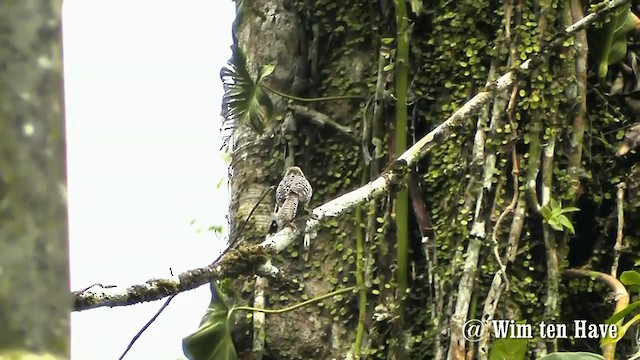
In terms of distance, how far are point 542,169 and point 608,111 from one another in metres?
0.44

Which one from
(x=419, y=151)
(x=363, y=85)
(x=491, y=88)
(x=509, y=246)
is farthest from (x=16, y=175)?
(x=363, y=85)

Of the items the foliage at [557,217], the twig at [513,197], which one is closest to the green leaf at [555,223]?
the foliage at [557,217]

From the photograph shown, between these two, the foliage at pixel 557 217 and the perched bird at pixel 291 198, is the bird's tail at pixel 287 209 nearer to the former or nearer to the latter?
the perched bird at pixel 291 198

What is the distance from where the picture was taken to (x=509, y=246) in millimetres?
2961

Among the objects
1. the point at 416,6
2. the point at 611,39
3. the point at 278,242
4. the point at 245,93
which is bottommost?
the point at 278,242

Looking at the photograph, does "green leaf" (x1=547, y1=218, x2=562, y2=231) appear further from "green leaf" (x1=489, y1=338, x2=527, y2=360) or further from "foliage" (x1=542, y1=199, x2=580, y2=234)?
"green leaf" (x1=489, y1=338, x2=527, y2=360)

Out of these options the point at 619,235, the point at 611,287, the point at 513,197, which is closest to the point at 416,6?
the point at 513,197

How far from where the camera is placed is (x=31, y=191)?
53 cm

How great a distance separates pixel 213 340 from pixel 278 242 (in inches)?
37.6

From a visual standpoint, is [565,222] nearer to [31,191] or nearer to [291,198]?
[291,198]

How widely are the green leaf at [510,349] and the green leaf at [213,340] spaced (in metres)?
0.88

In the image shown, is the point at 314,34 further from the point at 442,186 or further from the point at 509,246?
A: the point at 509,246

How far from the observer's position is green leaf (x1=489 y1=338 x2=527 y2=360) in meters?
Result: 2.37

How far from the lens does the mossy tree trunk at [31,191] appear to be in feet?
1.72
